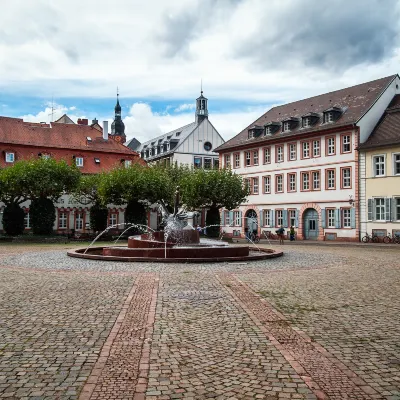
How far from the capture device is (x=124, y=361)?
6.18m

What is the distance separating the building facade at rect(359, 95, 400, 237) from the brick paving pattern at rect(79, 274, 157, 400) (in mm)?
35370

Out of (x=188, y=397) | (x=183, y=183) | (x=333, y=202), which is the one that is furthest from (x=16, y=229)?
(x=188, y=397)

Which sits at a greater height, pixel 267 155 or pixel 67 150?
pixel 67 150

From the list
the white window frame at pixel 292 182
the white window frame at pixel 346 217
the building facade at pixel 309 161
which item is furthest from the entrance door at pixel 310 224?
the white window frame at pixel 346 217

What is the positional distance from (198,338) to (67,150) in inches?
2101

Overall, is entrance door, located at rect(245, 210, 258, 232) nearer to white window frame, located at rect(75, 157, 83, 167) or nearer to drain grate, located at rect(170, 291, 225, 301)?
white window frame, located at rect(75, 157, 83, 167)

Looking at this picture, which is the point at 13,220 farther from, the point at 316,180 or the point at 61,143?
the point at 316,180

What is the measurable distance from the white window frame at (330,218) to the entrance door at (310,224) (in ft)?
4.37

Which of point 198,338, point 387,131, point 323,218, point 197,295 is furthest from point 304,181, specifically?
point 198,338

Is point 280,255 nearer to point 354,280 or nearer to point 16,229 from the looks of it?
point 354,280

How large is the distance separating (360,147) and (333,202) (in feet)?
18.4

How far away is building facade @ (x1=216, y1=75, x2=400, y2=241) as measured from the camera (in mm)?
44406

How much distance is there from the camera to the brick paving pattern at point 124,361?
5172 millimetres

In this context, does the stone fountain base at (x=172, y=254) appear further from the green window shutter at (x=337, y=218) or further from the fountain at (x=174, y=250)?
the green window shutter at (x=337, y=218)
